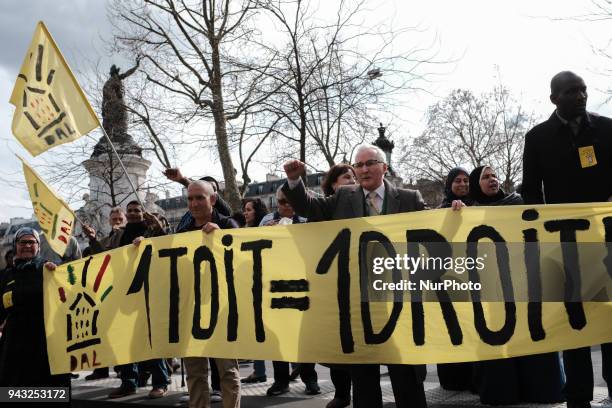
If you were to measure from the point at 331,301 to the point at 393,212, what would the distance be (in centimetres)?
72

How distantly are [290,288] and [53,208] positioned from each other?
8.43 feet

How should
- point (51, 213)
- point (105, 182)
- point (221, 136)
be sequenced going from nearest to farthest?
point (51, 213) < point (221, 136) < point (105, 182)

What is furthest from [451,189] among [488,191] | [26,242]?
[26,242]

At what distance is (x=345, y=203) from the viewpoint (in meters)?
3.91

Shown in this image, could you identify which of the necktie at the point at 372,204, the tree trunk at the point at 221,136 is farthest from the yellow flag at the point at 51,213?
the tree trunk at the point at 221,136

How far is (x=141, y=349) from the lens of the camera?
451 centimetres

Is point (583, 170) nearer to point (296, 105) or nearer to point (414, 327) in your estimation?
point (414, 327)

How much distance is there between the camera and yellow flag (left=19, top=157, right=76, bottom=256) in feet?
16.9

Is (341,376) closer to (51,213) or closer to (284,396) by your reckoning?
(284,396)

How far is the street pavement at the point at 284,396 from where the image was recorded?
15.6 feet

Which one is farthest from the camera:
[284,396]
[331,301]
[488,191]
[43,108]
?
[284,396]

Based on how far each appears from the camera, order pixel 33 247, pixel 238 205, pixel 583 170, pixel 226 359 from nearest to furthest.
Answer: pixel 583 170, pixel 226 359, pixel 33 247, pixel 238 205

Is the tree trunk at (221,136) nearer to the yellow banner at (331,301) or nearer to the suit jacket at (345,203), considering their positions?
the yellow banner at (331,301)

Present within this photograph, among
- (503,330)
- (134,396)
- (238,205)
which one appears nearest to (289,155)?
(238,205)
